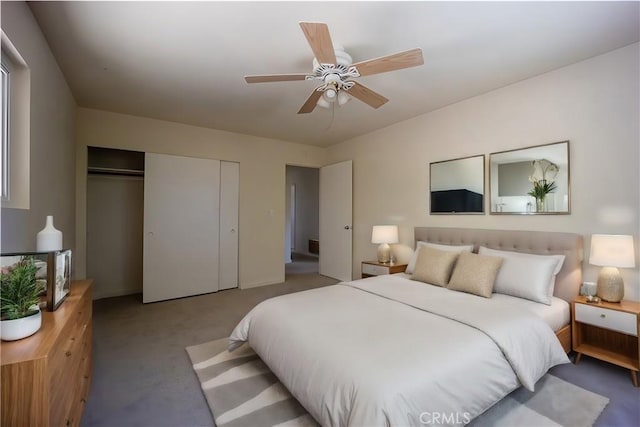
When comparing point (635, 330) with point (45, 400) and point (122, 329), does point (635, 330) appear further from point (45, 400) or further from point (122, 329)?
point (122, 329)

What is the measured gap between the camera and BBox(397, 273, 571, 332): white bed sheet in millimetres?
2163

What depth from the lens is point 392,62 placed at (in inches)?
74.8

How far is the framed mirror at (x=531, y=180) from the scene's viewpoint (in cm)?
260

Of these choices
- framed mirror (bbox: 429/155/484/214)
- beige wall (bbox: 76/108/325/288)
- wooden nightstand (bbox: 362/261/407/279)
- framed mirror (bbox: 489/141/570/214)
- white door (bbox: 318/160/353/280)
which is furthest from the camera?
white door (bbox: 318/160/353/280)

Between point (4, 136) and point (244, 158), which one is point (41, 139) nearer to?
point (4, 136)

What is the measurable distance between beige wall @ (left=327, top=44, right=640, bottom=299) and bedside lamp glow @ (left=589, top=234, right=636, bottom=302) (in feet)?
0.65

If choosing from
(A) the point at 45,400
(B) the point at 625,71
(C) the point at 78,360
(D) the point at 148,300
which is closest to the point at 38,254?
(C) the point at 78,360

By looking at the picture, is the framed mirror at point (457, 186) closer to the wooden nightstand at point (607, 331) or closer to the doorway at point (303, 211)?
the wooden nightstand at point (607, 331)

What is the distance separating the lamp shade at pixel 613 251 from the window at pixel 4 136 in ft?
13.1

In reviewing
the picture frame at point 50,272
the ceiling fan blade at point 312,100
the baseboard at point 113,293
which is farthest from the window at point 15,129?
the baseboard at point 113,293

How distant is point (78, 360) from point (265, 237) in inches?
137

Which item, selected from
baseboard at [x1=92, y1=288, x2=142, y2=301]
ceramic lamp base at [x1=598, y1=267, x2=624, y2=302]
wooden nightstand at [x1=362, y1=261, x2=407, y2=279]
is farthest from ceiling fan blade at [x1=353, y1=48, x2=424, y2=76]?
baseboard at [x1=92, y1=288, x2=142, y2=301]

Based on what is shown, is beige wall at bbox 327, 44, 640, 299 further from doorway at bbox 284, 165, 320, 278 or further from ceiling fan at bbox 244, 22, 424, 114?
doorway at bbox 284, 165, 320, 278

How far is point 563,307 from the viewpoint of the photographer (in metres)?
2.33
